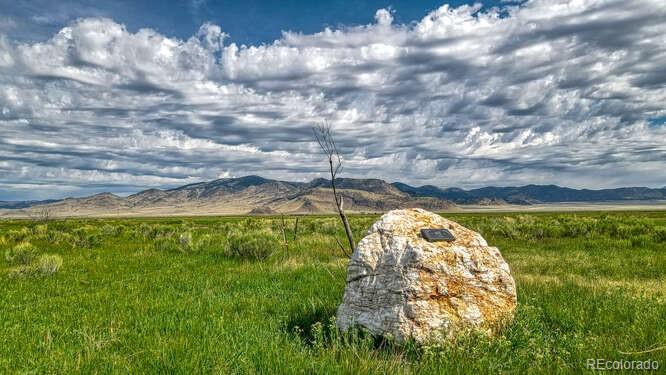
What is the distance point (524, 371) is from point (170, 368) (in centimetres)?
413

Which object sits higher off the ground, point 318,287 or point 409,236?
point 409,236

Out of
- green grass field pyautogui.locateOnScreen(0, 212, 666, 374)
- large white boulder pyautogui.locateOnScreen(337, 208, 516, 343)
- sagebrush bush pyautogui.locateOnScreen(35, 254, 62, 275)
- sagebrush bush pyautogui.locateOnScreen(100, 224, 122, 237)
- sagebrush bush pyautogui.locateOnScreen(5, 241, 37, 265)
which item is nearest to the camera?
green grass field pyautogui.locateOnScreen(0, 212, 666, 374)

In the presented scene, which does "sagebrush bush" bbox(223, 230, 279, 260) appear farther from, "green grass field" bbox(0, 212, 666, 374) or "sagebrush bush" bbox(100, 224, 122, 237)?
"sagebrush bush" bbox(100, 224, 122, 237)

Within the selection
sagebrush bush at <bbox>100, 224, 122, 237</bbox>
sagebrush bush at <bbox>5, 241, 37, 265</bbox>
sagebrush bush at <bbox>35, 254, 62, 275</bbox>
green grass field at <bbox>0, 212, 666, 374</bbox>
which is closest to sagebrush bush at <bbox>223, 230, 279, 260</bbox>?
green grass field at <bbox>0, 212, 666, 374</bbox>

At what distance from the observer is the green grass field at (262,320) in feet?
17.7

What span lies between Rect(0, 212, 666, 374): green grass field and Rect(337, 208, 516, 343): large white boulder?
29 centimetres

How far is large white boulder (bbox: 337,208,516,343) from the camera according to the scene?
6176mm

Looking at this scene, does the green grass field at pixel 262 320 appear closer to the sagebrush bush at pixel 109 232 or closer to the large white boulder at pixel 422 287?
the large white boulder at pixel 422 287

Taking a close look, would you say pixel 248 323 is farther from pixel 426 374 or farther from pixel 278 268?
pixel 278 268

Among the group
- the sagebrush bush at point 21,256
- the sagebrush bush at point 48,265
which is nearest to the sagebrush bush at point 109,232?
the sagebrush bush at point 21,256

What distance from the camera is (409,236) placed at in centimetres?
719

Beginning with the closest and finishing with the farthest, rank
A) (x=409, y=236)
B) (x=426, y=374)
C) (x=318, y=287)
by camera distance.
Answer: (x=426, y=374) < (x=409, y=236) < (x=318, y=287)

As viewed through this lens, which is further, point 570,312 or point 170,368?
point 570,312

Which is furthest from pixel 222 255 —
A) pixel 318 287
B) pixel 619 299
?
pixel 619 299
